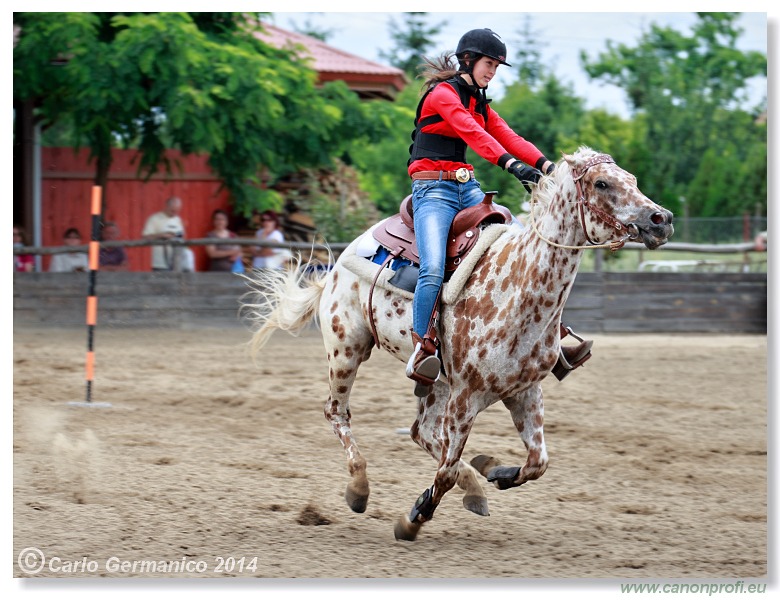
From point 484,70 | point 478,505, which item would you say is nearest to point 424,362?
point 478,505

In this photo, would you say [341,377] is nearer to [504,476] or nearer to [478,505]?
[478,505]

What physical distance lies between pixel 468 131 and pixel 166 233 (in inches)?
352

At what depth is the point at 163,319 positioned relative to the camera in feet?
41.7

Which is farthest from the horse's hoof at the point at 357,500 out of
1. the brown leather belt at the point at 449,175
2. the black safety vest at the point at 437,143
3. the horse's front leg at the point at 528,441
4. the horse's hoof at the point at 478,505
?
the black safety vest at the point at 437,143

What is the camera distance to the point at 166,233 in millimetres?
12922

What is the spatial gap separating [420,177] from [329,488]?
→ 190 centimetres

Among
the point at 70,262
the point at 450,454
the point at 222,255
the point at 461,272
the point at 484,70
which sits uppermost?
the point at 484,70

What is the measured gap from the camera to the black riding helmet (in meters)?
4.68

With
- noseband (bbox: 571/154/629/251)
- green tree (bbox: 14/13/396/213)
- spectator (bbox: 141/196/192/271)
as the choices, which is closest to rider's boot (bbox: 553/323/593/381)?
noseband (bbox: 571/154/629/251)

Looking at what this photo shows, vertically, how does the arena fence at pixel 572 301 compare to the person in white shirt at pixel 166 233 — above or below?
below

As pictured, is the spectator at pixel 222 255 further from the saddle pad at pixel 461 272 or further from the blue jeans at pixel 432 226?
the blue jeans at pixel 432 226

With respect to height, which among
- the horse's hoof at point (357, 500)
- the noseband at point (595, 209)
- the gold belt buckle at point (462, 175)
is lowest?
the horse's hoof at point (357, 500)

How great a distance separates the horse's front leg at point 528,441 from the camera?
464cm

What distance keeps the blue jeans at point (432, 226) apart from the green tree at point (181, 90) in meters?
6.68
